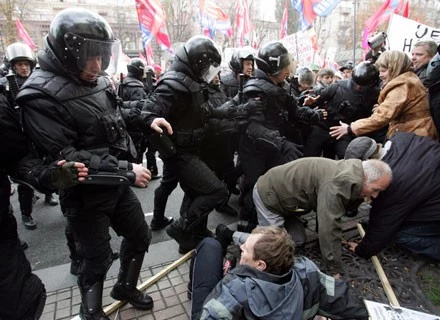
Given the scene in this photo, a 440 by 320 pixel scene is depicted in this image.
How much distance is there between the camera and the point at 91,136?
210 centimetres

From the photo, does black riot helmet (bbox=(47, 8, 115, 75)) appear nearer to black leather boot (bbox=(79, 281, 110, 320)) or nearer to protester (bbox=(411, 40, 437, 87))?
black leather boot (bbox=(79, 281, 110, 320))

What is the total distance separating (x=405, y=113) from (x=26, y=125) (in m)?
3.59

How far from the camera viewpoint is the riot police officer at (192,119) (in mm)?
3033

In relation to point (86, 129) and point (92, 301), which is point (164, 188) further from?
point (86, 129)

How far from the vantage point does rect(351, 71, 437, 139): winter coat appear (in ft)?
11.3

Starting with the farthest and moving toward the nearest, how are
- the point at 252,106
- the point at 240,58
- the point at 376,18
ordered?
the point at 376,18 → the point at 240,58 → the point at 252,106

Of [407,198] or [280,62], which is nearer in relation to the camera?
[407,198]

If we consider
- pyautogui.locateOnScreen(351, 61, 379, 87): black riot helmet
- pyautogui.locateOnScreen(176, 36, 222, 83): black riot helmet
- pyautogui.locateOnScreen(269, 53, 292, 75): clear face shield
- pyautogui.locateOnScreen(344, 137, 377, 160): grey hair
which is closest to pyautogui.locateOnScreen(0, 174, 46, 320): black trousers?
pyautogui.locateOnScreen(176, 36, 222, 83): black riot helmet

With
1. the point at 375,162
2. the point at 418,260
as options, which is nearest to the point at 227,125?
the point at 375,162

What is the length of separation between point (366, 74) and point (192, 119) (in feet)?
7.82

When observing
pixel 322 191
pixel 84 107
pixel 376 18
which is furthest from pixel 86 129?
pixel 376 18

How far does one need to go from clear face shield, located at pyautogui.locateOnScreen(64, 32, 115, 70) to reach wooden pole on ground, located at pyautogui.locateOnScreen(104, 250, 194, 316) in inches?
72.2

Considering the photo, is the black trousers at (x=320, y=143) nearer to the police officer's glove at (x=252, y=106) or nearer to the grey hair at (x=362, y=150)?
the grey hair at (x=362, y=150)

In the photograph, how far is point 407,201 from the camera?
2.90 m
